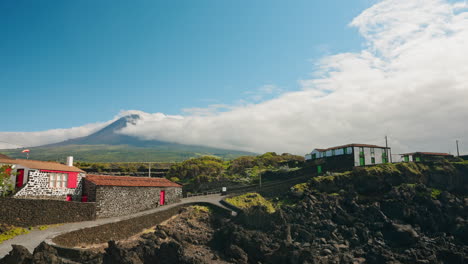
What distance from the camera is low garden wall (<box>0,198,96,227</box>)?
84.8 ft

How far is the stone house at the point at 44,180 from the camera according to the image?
30109mm

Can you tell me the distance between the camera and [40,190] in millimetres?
31391

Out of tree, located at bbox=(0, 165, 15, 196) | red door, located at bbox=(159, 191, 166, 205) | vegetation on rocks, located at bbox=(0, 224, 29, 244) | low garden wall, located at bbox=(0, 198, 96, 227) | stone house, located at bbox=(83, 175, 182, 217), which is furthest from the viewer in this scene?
red door, located at bbox=(159, 191, 166, 205)

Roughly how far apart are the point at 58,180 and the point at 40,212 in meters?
6.04

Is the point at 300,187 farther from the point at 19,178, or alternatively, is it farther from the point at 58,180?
the point at 19,178

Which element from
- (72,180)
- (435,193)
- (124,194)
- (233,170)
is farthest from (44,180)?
(435,193)

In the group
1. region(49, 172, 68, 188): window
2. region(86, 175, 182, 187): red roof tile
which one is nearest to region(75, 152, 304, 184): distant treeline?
region(86, 175, 182, 187): red roof tile

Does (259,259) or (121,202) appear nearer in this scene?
(259,259)

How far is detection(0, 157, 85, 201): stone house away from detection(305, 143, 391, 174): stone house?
39502 millimetres

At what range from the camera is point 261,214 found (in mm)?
40125

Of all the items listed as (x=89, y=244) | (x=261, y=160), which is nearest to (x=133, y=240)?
(x=89, y=244)

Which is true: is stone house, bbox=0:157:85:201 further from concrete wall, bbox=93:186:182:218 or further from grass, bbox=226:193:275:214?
grass, bbox=226:193:275:214

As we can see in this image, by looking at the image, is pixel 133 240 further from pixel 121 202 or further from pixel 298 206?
pixel 298 206

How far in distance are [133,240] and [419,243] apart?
105 ft
